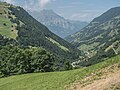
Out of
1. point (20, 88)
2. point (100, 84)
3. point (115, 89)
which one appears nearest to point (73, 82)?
point (100, 84)

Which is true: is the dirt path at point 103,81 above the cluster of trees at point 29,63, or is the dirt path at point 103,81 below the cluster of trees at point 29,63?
below

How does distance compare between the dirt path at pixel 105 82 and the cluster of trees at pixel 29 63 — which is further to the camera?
the cluster of trees at pixel 29 63

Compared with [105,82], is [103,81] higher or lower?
higher

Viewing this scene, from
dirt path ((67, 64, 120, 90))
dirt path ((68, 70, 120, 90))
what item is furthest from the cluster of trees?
dirt path ((68, 70, 120, 90))

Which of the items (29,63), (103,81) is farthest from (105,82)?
(29,63)

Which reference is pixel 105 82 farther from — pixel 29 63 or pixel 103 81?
pixel 29 63

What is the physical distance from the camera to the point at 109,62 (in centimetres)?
4453

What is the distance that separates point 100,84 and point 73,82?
7119 mm

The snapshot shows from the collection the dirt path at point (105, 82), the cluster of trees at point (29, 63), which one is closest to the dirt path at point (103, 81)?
the dirt path at point (105, 82)

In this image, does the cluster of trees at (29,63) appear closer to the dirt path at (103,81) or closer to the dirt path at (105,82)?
the dirt path at (103,81)

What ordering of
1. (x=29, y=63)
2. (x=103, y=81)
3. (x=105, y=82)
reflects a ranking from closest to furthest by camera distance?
(x=105, y=82)
(x=103, y=81)
(x=29, y=63)

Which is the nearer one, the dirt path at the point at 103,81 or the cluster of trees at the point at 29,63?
the dirt path at the point at 103,81

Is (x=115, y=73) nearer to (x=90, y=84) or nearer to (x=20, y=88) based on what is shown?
(x=90, y=84)

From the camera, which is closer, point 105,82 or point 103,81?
point 105,82
